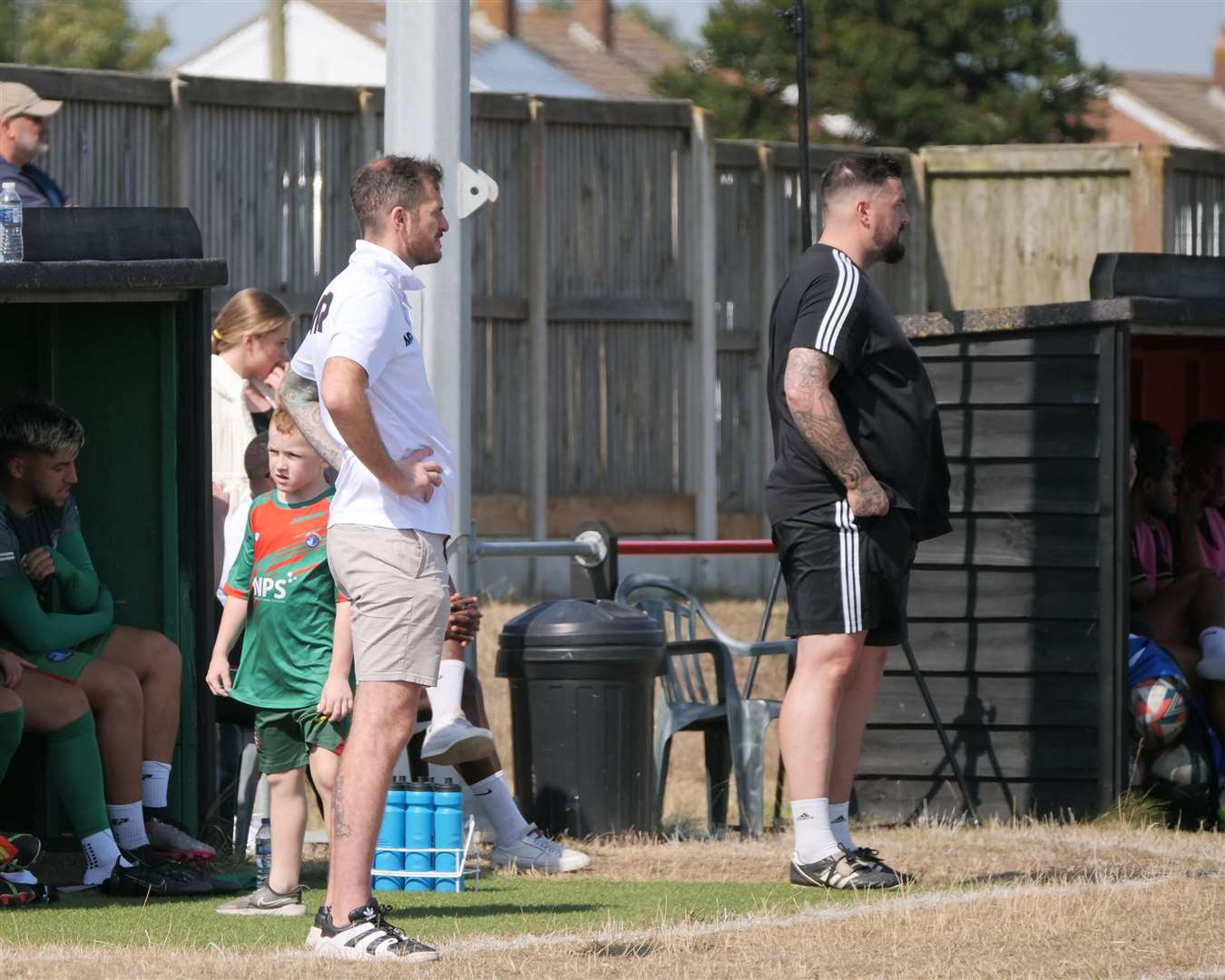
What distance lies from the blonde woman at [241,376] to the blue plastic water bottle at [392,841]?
192 cm

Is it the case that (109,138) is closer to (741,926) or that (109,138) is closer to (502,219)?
(502,219)

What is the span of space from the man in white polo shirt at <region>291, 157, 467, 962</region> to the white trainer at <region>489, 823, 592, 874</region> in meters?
2.00

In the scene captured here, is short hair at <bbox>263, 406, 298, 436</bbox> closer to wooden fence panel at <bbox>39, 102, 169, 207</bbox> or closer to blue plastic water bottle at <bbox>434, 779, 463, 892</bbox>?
blue plastic water bottle at <bbox>434, 779, 463, 892</bbox>

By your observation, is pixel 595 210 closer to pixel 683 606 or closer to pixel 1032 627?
pixel 683 606

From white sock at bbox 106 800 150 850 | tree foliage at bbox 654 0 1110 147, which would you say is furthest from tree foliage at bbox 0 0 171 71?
white sock at bbox 106 800 150 850

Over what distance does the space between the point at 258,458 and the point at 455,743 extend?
1207mm

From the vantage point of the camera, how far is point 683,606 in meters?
10.3

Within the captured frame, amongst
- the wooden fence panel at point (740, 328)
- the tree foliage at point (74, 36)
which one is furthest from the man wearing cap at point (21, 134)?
the tree foliage at point (74, 36)

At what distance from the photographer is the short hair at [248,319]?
9023 mm

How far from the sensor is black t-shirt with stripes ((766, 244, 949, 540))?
285 inches

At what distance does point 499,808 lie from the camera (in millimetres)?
8094

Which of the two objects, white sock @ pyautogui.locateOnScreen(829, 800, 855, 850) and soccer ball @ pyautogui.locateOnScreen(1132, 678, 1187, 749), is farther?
soccer ball @ pyautogui.locateOnScreen(1132, 678, 1187, 749)

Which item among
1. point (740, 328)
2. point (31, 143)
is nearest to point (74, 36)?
point (740, 328)

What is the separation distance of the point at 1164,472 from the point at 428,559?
4765 mm
